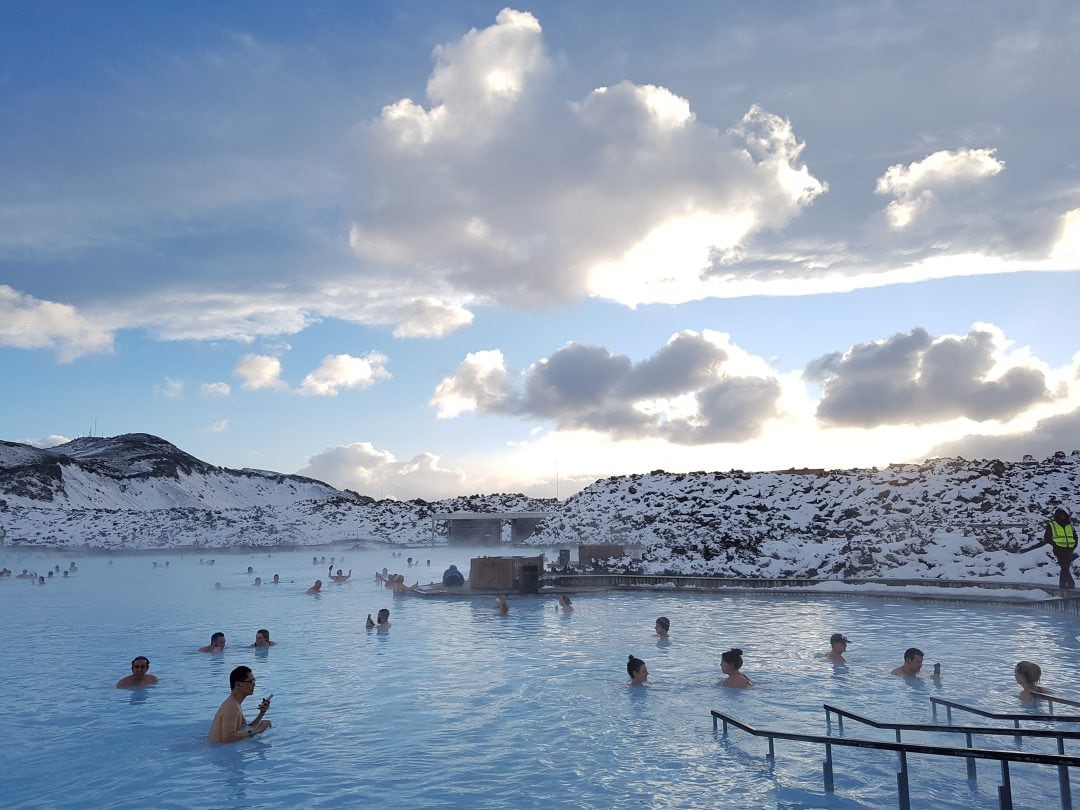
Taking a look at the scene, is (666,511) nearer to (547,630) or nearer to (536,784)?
(547,630)

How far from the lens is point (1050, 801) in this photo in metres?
6.46

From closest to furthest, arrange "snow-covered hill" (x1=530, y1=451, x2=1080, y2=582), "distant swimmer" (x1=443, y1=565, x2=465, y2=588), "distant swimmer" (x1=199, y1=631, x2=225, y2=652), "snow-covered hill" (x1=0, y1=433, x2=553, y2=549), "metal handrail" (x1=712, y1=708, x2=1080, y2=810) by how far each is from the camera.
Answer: "metal handrail" (x1=712, y1=708, x2=1080, y2=810) < "distant swimmer" (x1=199, y1=631, x2=225, y2=652) < "snow-covered hill" (x1=530, y1=451, x2=1080, y2=582) < "distant swimmer" (x1=443, y1=565, x2=465, y2=588) < "snow-covered hill" (x1=0, y1=433, x2=553, y2=549)

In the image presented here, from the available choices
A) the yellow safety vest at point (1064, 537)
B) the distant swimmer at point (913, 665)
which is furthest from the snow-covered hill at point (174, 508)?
the distant swimmer at point (913, 665)

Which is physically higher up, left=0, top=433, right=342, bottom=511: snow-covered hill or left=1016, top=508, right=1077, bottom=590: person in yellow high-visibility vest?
left=0, top=433, right=342, bottom=511: snow-covered hill

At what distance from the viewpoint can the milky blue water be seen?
748 cm

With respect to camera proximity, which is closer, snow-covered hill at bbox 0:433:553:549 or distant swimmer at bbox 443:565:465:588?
distant swimmer at bbox 443:565:465:588

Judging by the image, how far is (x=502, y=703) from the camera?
1091cm

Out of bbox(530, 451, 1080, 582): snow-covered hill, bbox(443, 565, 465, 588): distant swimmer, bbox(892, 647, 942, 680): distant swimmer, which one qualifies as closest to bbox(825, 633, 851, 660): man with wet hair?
bbox(892, 647, 942, 680): distant swimmer

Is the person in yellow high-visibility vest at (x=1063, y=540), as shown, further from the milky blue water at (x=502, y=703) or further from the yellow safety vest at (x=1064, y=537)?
the milky blue water at (x=502, y=703)

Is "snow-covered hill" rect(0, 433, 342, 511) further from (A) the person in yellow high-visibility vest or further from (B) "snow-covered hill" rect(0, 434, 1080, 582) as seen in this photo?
(A) the person in yellow high-visibility vest

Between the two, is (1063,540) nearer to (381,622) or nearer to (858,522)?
(858,522)

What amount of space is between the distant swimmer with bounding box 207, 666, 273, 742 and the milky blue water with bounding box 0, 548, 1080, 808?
6.1 inches

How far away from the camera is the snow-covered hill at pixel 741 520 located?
24.1 meters

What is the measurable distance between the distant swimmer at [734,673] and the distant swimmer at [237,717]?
671 cm
